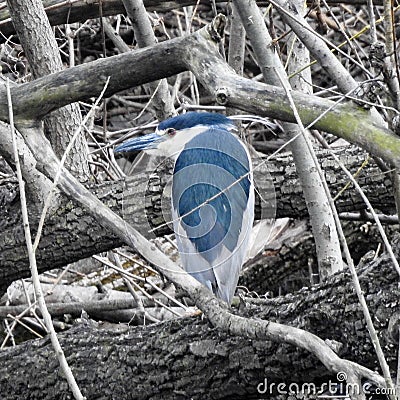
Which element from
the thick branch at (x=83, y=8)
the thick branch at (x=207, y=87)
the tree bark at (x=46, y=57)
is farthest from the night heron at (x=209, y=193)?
the thick branch at (x=207, y=87)

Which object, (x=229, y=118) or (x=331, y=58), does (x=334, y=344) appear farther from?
(x=229, y=118)

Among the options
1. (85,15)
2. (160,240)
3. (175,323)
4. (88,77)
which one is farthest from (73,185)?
(160,240)

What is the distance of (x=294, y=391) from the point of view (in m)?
2.16

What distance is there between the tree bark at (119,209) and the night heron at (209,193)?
8 cm

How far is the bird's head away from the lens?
10.1 feet

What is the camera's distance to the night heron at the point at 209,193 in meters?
2.88

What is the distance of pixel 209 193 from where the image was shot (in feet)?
9.51

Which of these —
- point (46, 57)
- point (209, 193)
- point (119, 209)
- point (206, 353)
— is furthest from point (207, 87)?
point (46, 57)

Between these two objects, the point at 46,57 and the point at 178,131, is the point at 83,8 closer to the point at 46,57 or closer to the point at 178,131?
the point at 46,57

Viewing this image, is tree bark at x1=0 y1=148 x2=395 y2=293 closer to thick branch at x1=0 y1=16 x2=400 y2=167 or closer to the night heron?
the night heron

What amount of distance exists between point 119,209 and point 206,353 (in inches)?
27.8

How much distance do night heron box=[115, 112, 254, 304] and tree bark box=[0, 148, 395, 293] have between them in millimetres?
83

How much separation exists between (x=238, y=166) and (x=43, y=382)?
100cm

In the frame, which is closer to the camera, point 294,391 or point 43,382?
point 294,391
